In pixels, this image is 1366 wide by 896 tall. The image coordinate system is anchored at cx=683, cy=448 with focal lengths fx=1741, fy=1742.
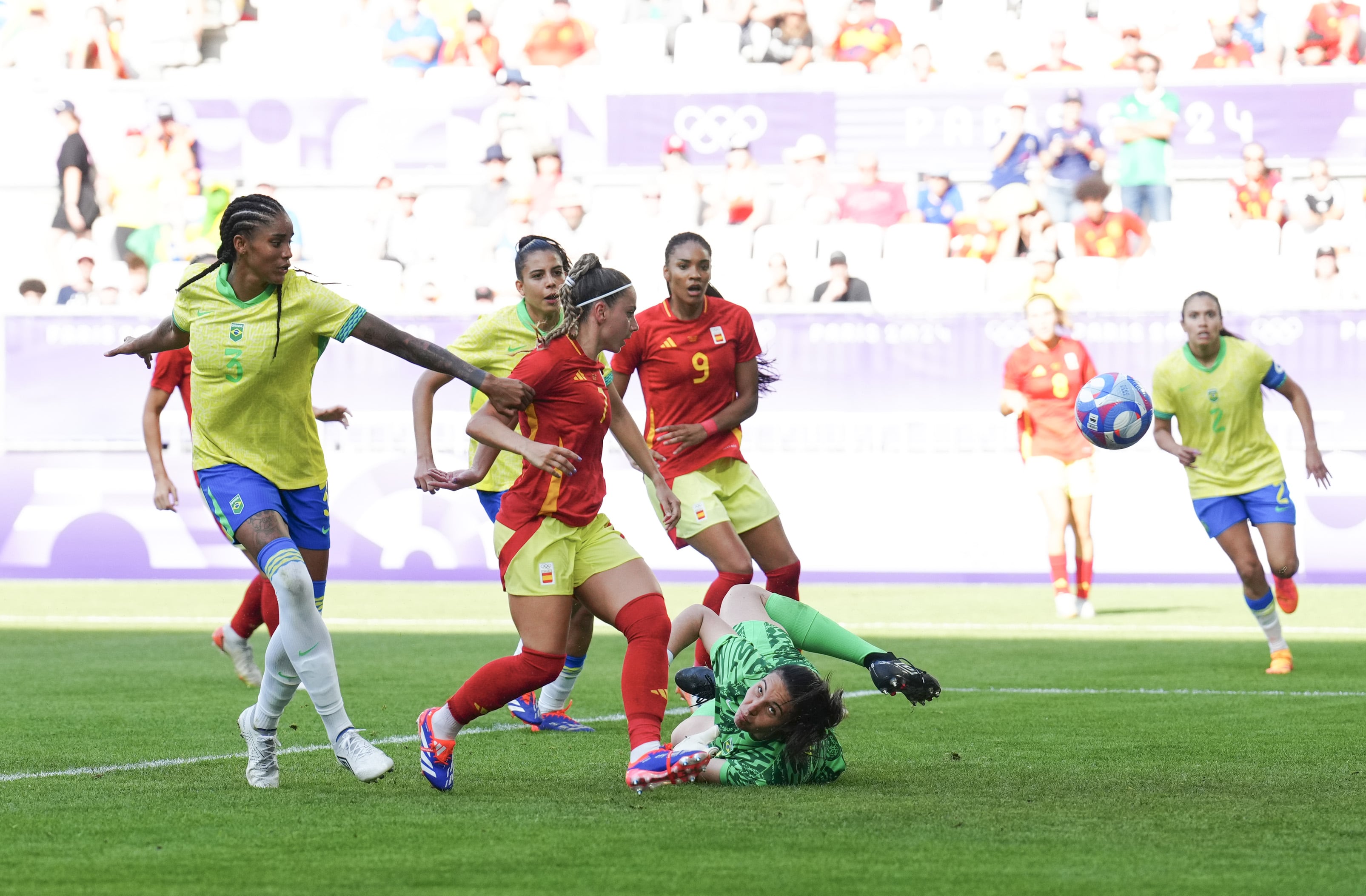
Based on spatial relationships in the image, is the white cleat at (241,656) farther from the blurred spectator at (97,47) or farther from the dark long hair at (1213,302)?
the blurred spectator at (97,47)

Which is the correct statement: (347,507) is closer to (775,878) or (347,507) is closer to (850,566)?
(850,566)

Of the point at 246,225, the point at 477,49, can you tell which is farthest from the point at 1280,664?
the point at 477,49

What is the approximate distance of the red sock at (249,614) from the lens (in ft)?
31.1

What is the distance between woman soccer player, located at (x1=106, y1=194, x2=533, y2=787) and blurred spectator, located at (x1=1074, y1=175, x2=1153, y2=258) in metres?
16.2

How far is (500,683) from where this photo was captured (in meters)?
5.91

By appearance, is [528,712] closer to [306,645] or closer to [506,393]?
[306,645]

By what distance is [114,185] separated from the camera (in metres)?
23.1

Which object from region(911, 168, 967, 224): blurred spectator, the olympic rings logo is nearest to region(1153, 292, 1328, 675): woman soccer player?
region(911, 168, 967, 224): blurred spectator

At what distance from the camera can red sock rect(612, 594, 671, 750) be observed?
19.6 feet

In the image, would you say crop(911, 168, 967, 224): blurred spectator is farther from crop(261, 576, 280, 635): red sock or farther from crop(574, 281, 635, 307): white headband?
crop(574, 281, 635, 307): white headband

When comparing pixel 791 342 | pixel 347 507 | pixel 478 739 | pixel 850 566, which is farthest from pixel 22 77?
pixel 478 739

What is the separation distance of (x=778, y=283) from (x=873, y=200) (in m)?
2.26

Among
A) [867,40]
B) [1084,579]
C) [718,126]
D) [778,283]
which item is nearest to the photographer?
[1084,579]

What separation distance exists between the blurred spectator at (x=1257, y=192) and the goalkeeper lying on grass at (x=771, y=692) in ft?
53.0
